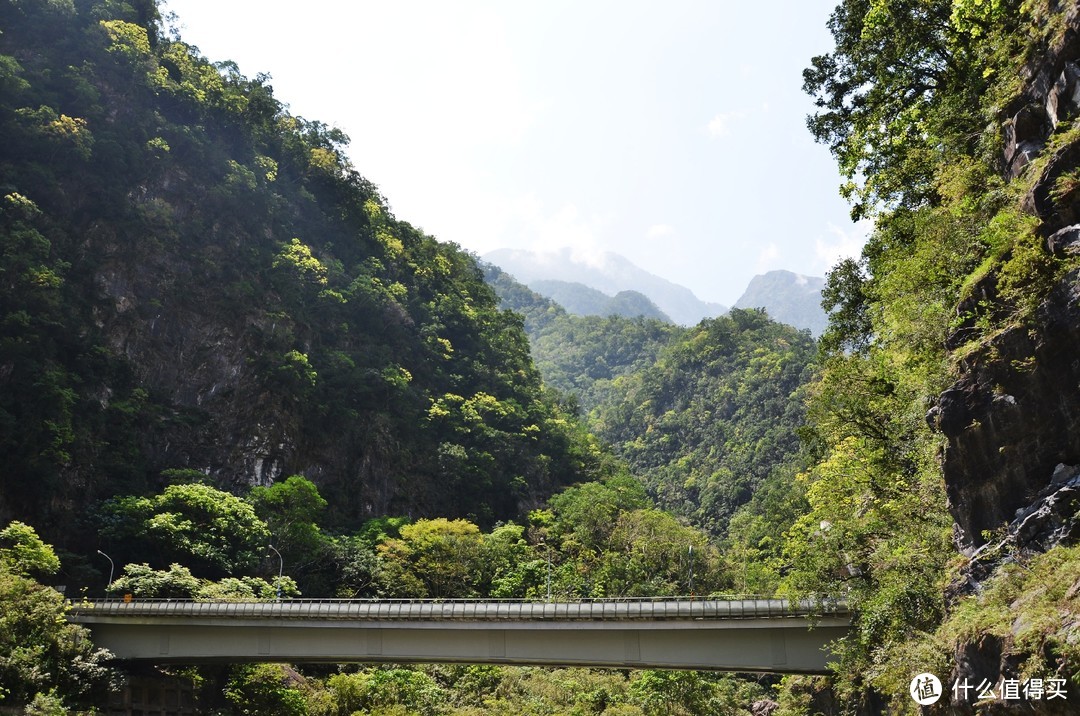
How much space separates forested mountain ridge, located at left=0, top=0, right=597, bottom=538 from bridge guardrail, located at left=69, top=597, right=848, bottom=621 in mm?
12372

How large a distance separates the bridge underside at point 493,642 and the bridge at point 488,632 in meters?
0.04

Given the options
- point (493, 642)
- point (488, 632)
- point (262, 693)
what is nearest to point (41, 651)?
point (262, 693)

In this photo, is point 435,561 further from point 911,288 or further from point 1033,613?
point 1033,613

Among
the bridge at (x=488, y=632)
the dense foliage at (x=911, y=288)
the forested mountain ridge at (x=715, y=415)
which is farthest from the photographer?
the forested mountain ridge at (x=715, y=415)

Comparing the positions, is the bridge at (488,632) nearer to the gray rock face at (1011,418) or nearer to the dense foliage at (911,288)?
the dense foliage at (911,288)

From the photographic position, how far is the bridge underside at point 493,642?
78.9 feet

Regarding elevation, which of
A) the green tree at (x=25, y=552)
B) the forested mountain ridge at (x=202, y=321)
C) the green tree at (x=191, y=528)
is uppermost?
the forested mountain ridge at (x=202, y=321)

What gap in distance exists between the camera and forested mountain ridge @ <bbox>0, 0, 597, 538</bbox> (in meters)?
42.5

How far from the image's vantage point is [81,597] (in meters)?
35.4

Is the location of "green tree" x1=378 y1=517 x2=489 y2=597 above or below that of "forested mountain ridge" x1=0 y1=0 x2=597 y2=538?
below

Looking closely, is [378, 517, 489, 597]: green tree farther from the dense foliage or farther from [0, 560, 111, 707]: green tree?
the dense foliage

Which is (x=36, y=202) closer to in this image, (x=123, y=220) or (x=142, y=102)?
(x=123, y=220)

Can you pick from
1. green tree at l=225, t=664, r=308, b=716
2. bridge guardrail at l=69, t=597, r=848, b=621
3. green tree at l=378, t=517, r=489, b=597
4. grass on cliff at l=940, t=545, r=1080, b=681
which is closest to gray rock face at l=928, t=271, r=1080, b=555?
grass on cliff at l=940, t=545, r=1080, b=681

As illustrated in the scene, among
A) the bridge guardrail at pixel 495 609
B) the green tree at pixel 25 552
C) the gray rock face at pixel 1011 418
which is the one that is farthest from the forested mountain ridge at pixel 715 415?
the green tree at pixel 25 552
